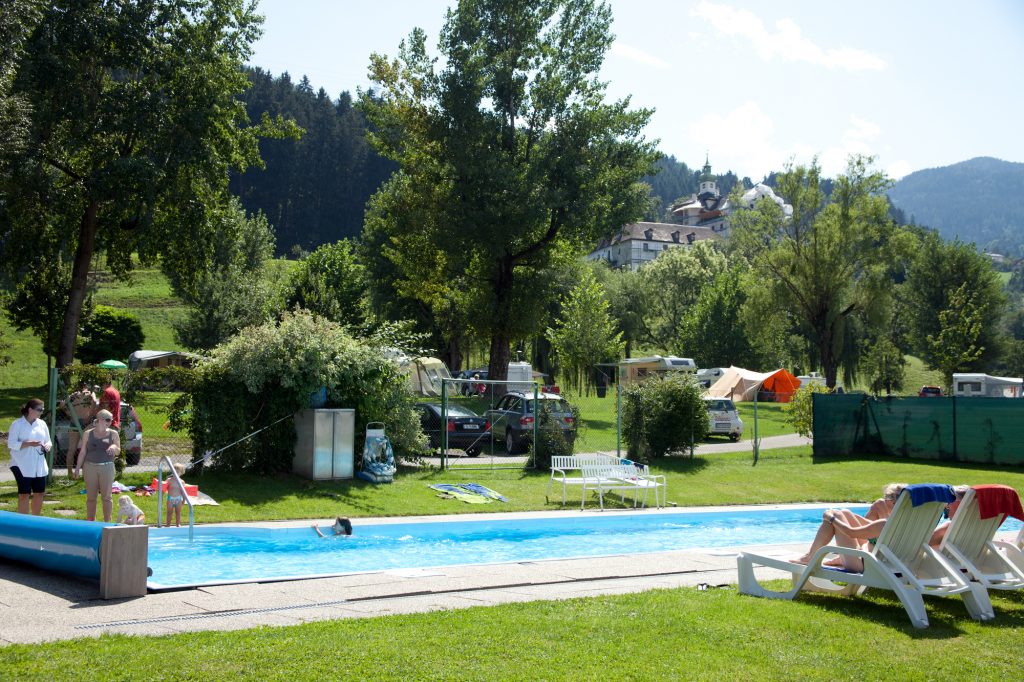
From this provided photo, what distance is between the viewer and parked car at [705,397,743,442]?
30.4 m

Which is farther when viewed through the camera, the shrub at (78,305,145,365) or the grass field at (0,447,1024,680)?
the shrub at (78,305,145,365)

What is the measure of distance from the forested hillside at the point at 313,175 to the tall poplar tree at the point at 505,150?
110 metres

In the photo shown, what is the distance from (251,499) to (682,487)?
9.38 metres

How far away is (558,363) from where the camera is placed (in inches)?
2323

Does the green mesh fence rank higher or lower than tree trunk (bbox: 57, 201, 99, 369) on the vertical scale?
lower

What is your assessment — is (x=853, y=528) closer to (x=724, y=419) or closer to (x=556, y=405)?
(x=556, y=405)

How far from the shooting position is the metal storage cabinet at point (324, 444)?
17016 millimetres

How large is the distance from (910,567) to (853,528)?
56 cm

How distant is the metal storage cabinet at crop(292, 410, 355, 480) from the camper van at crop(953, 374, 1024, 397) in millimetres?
38916

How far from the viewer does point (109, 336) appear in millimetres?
47969

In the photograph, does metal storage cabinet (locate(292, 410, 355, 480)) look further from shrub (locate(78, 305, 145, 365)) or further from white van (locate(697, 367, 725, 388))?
white van (locate(697, 367, 725, 388))

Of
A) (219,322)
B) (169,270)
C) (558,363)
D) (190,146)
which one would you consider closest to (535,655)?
(190,146)

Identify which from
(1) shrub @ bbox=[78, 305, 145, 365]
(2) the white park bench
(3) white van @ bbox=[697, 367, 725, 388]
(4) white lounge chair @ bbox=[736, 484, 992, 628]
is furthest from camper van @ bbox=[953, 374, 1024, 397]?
(1) shrub @ bbox=[78, 305, 145, 365]

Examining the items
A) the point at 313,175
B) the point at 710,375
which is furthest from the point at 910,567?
the point at 313,175
